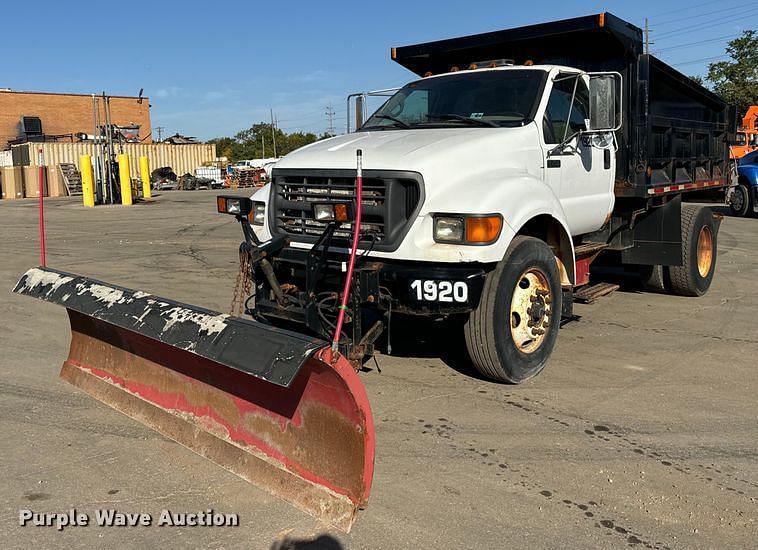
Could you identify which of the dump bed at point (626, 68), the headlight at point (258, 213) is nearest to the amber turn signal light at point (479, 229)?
the headlight at point (258, 213)

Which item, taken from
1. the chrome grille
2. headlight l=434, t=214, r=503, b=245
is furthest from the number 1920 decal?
the chrome grille

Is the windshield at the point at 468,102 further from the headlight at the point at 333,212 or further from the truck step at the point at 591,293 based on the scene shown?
the truck step at the point at 591,293

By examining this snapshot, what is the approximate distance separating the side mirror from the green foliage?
84.5m

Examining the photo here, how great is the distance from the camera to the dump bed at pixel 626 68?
6.73m

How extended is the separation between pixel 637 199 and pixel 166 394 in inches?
197

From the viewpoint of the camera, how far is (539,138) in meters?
5.59

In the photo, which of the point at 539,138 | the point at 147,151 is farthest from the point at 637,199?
the point at 147,151

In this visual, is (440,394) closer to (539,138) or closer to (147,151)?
(539,138)

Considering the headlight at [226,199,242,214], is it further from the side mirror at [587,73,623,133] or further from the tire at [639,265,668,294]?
the tire at [639,265,668,294]

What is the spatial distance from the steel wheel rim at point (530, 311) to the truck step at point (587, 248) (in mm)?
1126

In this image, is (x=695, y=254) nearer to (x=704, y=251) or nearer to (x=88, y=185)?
(x=704, y=251)

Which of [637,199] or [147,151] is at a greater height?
[147,151]

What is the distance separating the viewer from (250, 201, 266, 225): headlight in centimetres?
566

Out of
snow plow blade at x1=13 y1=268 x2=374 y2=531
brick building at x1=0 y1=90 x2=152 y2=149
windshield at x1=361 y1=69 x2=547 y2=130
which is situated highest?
brick building at x1=0 y1=90 x2=152 y2=149
